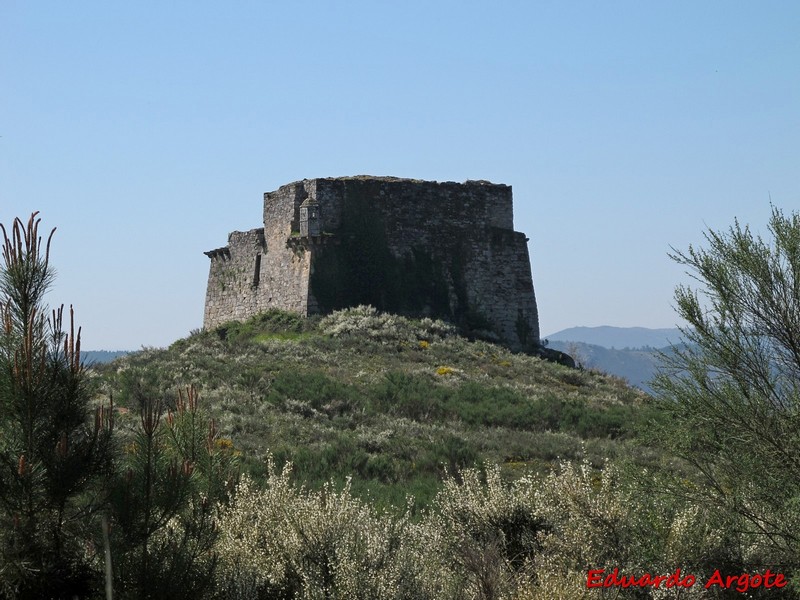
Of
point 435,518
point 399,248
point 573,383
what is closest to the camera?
point 435,518

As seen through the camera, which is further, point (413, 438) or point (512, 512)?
point (413, 438)

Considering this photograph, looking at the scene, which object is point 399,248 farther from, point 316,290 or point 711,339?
point 711,339

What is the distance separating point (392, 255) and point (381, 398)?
10655 millimetres

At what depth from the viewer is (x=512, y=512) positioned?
1337 cm

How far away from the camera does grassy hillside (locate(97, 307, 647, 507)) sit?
69.6ft

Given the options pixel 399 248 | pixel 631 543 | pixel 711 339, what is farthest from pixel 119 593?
pixel 399 248

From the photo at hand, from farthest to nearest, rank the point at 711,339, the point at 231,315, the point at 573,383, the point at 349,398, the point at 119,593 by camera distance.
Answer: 1. the point at 231,315
2. the point at 573,383
3. the point at 349,398
4. the point at 711,339
5. the point at 119,593

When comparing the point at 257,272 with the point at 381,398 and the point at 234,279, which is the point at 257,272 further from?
the point at 381,398

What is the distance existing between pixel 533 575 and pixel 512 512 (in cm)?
115

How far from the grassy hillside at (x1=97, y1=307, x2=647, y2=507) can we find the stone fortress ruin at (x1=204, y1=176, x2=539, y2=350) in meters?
1.63

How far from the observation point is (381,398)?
27.5 m

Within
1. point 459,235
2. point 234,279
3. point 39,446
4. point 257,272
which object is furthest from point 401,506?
point 234,279

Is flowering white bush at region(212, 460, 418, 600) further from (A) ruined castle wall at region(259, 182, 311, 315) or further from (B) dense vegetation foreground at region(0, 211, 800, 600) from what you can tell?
(A) ruined castle wall at region(259, 182, 311, 315)

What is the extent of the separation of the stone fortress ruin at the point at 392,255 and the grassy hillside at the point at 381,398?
1634 millimetres
